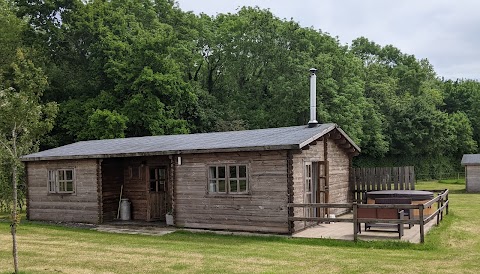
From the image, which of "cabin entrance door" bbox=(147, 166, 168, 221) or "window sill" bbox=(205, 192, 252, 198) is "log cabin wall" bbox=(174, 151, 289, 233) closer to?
"window sill" bbox=(205, 192, 252, 198)

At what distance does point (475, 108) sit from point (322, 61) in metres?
29.3

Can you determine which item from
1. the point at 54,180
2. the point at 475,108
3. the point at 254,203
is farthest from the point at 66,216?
the point at 475,108

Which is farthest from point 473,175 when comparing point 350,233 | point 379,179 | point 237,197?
point 237,197

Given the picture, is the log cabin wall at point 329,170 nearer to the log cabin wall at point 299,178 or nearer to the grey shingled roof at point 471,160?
the log cabin wall at point 299,178

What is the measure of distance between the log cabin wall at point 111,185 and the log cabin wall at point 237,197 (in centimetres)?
355

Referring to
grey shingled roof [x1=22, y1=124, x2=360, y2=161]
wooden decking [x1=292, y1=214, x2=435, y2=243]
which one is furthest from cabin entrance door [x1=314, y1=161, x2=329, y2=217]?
grey shingled roof [x1=22, y1=124, x2=360, y2=161]

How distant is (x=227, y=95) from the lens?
45.9m

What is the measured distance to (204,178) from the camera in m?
16.1

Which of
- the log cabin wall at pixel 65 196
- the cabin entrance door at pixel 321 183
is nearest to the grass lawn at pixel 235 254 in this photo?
the log cabin wall at pixel 65 196

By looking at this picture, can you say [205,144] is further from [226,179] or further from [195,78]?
[195,78]

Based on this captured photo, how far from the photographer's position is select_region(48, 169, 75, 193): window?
19109mm

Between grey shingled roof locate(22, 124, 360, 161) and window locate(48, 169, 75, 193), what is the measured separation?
72 cm

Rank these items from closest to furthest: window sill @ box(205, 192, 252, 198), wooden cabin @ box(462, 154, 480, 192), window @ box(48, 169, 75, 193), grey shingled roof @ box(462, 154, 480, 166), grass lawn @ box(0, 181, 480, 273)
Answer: grass lawn @ box(0, 181, 480, 273) → window sill @ box(205, 192, 252, 198) → window @ box(48, 169, 75, 193) → wooden cabin @ box(462, 154, 480, 192) → grey shingled roof @ box(462, 154, 480, 166)

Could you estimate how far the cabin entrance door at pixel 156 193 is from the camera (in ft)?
61.7
